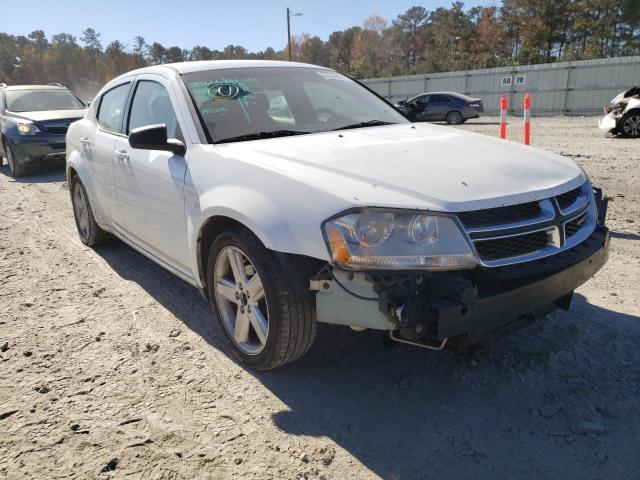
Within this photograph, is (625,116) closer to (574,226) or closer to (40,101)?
(574,226)

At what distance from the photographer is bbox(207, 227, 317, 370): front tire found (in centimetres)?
242

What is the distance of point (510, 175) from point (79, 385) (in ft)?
8.27

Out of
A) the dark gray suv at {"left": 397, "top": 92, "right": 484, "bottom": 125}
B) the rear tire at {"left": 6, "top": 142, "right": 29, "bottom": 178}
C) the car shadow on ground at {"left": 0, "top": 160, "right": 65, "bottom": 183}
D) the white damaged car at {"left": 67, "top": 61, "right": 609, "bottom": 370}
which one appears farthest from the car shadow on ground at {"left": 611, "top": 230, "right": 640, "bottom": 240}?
the dark gray suv at {"left": 397, "top": 92, "right": 484, "bottom": 125}

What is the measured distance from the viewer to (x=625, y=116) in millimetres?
12641

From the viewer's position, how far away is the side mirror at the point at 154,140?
2998 mm

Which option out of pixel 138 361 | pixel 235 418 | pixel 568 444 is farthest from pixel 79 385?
pixel 568 444

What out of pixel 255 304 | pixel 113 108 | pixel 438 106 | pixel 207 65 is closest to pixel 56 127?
pixel 113 108

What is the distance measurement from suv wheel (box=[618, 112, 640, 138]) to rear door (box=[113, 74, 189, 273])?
12638 millimetres

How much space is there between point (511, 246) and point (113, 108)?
3.60 metres

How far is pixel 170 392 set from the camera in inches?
107

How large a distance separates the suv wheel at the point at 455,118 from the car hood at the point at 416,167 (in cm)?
1948

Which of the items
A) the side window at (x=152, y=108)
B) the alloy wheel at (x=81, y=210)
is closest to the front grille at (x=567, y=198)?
the side window at (x=152, y=108)

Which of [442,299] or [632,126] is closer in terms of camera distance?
[442,299]

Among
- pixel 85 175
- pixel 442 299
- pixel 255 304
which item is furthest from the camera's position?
pixel 85 175
